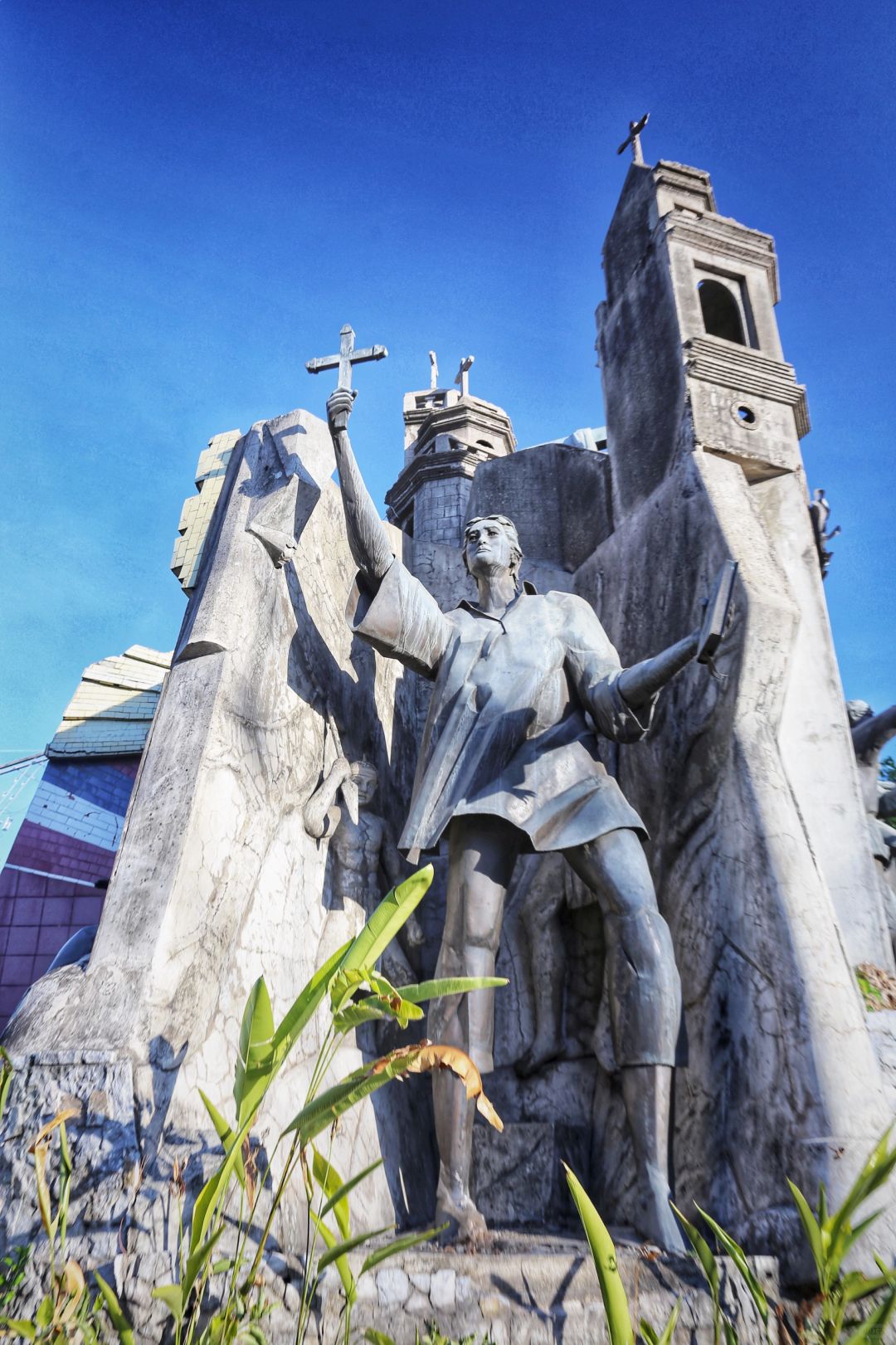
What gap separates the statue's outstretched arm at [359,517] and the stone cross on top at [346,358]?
1.50 feet

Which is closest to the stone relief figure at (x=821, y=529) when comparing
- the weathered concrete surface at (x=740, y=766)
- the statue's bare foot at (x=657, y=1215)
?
the weathered concrete surface at (x=740, y=766)

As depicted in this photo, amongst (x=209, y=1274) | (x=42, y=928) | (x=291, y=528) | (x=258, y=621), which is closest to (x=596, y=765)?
(x=258, y=621)

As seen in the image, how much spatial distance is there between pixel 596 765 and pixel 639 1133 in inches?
48.8

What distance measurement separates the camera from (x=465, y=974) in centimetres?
334

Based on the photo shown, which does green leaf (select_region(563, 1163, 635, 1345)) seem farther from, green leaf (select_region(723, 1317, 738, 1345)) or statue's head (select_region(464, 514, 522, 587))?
statue's head (select_region(464, 514, 522, 587))

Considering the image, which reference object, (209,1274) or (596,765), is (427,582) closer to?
(596,765)

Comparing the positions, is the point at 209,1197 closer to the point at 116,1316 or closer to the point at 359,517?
the point at 116,1316

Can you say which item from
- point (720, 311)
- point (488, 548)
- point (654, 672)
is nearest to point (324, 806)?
point (488, 548)

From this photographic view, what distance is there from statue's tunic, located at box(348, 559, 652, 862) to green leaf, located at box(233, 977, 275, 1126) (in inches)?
49.3

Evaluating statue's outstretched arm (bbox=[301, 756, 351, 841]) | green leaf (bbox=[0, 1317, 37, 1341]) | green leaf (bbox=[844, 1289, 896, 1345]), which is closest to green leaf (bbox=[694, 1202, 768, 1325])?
green leaf (bbox=[844, 1289, 896, 1345])

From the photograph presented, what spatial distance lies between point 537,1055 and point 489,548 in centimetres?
209

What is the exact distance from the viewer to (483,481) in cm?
645

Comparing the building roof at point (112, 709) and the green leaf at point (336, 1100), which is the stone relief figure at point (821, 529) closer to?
the green leaf at point (336, 1100)

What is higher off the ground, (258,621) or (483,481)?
(483,481)
